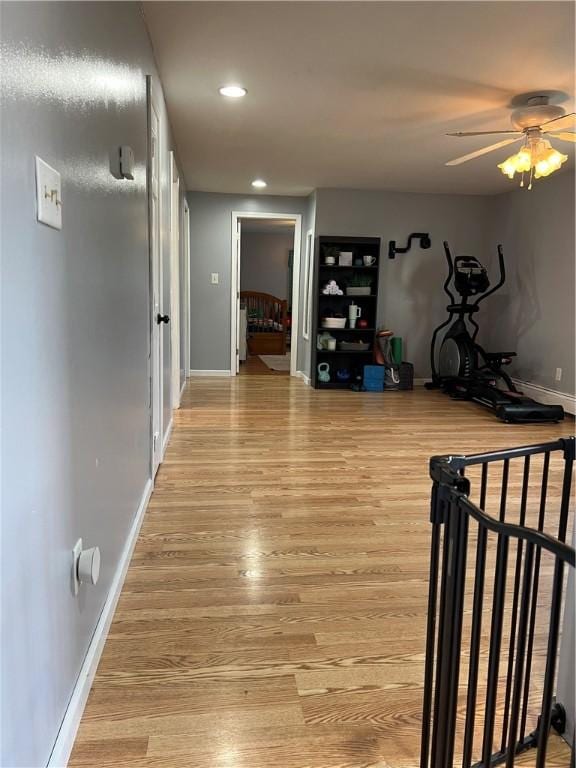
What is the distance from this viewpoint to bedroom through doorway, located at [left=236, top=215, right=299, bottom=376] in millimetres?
8656

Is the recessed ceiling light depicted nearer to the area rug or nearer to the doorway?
the doorway

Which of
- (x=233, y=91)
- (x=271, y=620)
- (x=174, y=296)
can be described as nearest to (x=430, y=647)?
(x=271, y=620)

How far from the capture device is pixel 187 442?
4.07 metres

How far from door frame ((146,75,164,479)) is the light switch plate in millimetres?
1658

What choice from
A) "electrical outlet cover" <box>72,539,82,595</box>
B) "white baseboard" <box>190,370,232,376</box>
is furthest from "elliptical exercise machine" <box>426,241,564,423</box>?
"electrical outlet cover" <box>72,539,82,595</box>

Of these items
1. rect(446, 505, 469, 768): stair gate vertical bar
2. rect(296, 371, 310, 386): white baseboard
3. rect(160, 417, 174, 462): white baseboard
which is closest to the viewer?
rect(446, 505, 469, 768): stair gate vertical bar

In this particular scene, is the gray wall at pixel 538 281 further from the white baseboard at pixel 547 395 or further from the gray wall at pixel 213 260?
the gray wall at pixel 213 260

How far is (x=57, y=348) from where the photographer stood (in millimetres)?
1216

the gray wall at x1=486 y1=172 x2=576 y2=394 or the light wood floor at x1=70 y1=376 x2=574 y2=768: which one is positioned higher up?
the gray wall at x1=486 y1=172 x2=576 y2=394

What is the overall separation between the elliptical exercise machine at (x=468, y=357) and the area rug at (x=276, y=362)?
95.3 inches

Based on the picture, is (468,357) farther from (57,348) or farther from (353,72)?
(57,348)

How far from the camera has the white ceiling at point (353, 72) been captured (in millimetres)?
2479

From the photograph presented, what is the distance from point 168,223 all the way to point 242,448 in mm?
1720

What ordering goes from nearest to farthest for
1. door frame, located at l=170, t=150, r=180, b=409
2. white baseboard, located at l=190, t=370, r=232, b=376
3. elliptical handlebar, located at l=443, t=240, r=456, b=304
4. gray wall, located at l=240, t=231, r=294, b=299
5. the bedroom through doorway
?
door frame, located at l=170, t=150, r=180, b=409 < elliptical handlebar, located at l=443, t=240, r=456, b=304 < white baseboard, located at l=190, t=370, r=232, b=376 < the bedroom through doorway < gray wall, located at l=240, t=231, r=294, b=299
